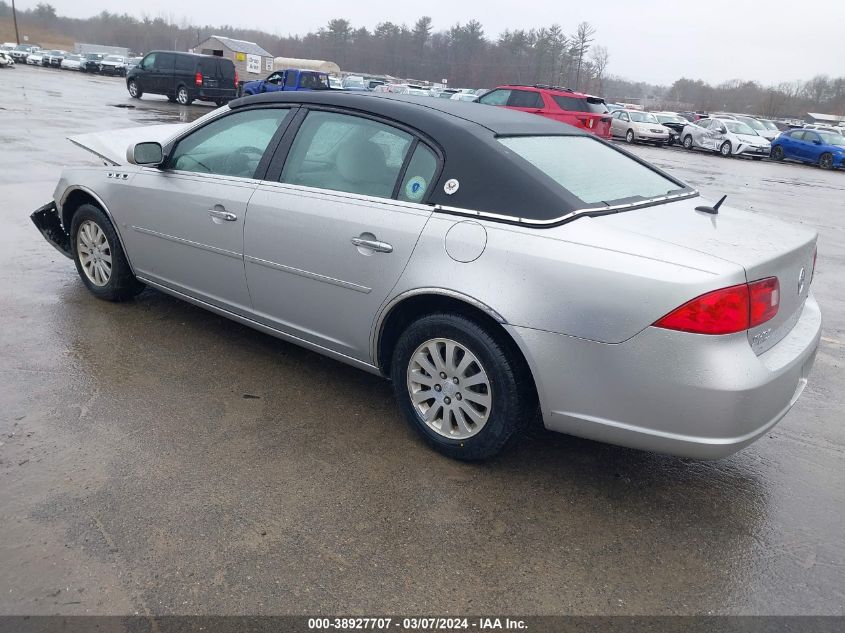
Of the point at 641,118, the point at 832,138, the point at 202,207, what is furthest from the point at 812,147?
the point at 202,207

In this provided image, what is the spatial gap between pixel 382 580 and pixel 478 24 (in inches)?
4246

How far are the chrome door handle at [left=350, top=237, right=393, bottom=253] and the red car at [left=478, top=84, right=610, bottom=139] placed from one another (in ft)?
55.2

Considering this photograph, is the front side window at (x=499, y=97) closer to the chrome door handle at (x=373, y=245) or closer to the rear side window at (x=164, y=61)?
the rear side window at (x=164, y=61)

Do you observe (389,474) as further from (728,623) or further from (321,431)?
(728,623)

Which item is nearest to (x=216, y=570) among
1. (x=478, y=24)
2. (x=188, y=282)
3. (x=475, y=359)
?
(x=475, y=359)

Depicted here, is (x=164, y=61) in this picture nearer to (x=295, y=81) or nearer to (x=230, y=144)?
(x=295, y=81)

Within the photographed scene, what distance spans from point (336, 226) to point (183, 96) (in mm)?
28598

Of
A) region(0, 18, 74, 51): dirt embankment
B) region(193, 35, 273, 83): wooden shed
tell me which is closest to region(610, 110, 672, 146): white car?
region(193, 35, 273, 83): wooden shed

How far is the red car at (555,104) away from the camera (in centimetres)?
1942

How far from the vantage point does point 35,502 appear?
2.86 meters

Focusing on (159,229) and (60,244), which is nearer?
(159,229)

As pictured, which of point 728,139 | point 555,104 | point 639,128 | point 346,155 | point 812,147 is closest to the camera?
point 346,155

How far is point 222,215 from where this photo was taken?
13.4 ft

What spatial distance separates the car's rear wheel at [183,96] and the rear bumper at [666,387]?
29.4 metres
